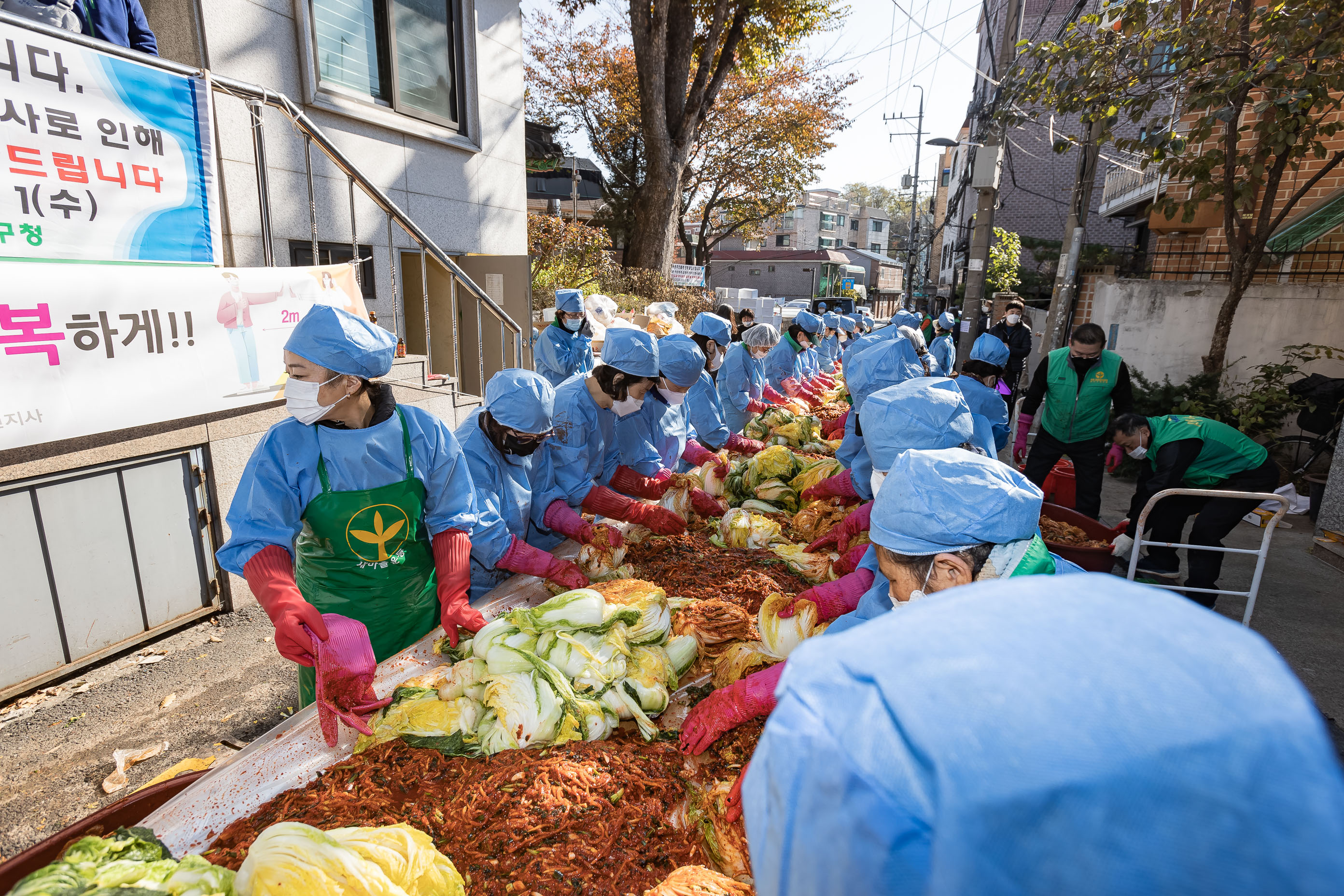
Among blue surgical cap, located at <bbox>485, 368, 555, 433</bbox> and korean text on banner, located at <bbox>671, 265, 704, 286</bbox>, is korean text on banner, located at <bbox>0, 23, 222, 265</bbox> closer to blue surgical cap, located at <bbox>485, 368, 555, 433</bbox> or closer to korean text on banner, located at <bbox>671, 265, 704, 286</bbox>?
blue surgical cap, located at <bbox>485, 368, 555, 433</bbox>

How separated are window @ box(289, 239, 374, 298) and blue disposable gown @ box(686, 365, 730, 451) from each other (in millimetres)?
3254

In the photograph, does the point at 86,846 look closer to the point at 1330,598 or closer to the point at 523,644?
the point at 523,644

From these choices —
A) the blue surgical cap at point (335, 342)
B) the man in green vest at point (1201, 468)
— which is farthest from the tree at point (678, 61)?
the blue surgical cap at point (335, 342)

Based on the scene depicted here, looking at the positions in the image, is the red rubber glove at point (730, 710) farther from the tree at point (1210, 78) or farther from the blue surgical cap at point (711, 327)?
the tree at point (1210, 78)

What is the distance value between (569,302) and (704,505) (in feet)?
15.9

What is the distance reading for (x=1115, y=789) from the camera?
0.53 m

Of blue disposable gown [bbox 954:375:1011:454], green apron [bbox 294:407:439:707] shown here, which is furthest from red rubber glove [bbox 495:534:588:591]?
blue disposable gown [bbox 954:375:1011:454]

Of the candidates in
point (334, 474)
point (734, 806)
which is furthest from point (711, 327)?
point (734, 806)

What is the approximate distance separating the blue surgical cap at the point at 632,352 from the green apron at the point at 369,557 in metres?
1.66

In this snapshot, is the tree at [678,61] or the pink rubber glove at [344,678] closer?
the pink rubber glove at [344,678]

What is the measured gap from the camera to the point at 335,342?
2482 millimetres

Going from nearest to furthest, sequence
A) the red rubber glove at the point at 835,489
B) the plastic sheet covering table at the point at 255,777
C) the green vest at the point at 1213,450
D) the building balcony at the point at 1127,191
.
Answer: the plastic sheet covering table at the point at 255,777
the red rubber glove at the point at 835,489
the green vest at the point at 1213,450
the building balcony at the point at 1127,191

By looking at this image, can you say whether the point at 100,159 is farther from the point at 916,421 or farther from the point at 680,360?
the point at 916,421

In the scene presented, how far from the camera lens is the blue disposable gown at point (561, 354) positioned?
26.1ft
